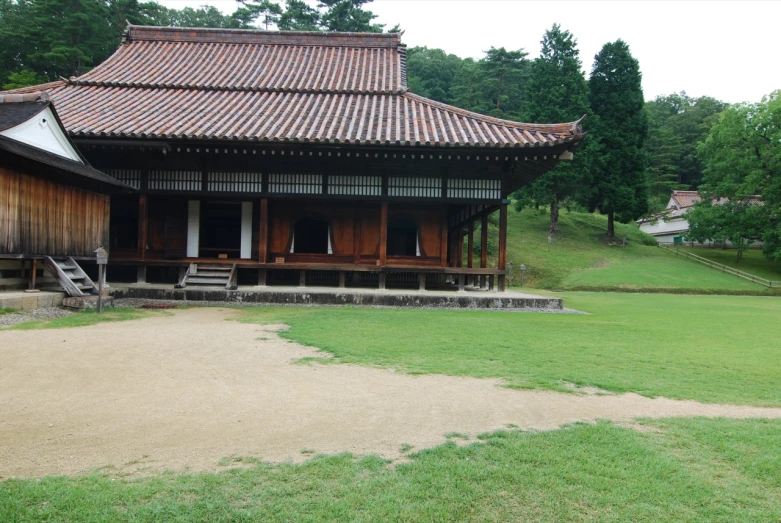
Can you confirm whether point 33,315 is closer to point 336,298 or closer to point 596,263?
point 336,298

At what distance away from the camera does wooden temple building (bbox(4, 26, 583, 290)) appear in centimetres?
1452

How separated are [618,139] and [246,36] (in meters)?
26.7

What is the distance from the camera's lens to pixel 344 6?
41406 millimetres

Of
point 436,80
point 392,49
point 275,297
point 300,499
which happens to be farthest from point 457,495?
point 436,80

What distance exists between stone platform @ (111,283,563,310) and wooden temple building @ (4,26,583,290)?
1.09 m

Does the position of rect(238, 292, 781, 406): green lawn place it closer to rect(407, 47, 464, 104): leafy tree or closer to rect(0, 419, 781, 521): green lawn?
rect(0, 419, 781, 521): green lawn

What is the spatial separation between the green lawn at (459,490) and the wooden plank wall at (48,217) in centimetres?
993

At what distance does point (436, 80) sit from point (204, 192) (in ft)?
149

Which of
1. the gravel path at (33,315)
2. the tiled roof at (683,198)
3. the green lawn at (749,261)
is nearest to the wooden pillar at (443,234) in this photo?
the gravel path at (33,315)

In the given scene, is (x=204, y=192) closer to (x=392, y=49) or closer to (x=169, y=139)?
(x=169, y=139)

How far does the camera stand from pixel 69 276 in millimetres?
12008

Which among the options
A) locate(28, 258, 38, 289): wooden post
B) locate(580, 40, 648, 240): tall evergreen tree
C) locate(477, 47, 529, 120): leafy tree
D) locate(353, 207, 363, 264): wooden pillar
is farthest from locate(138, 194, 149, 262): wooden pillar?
locate(477, 47, 529, 120): leafy tree

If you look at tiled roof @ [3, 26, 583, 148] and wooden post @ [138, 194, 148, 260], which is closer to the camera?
tiled roof @ [3, 26, 583, 148]

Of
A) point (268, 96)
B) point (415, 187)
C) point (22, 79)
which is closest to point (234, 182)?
point (268, 96)
